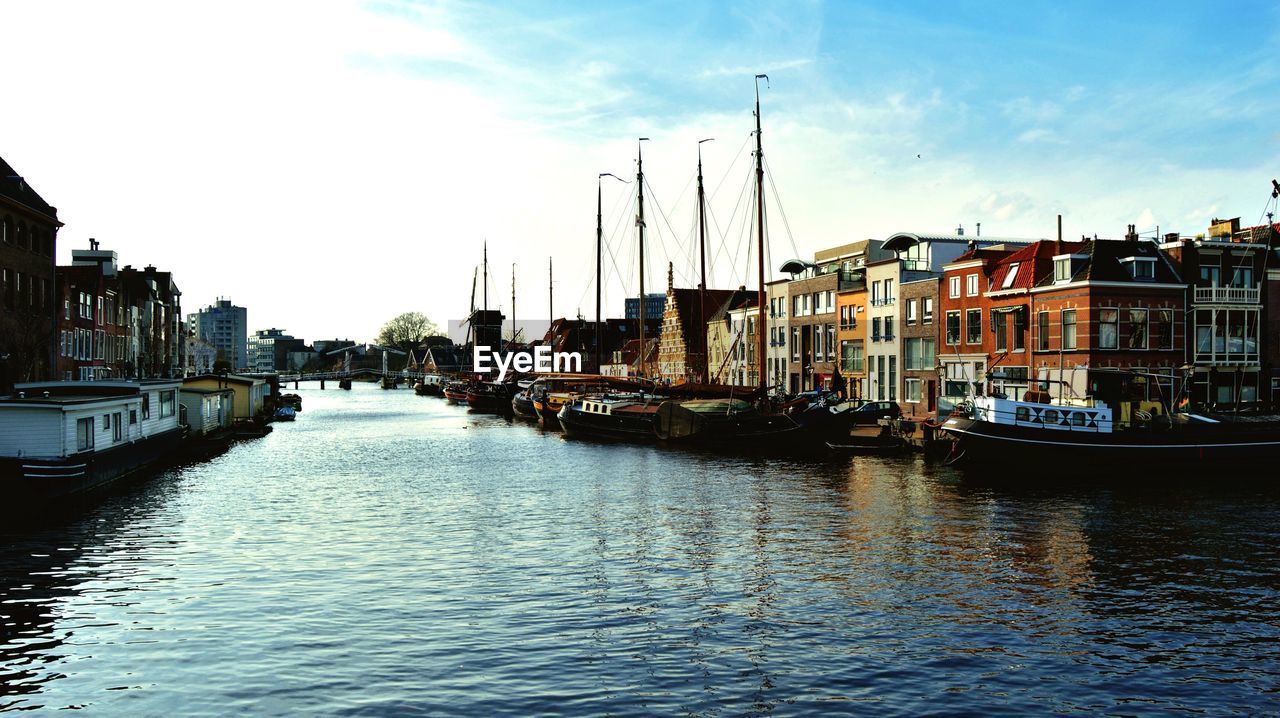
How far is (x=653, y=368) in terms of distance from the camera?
15000 cm

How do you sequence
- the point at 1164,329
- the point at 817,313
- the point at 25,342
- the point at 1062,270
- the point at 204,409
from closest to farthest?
→ 1. the point at 1164,329
2. the point at 1062,270
3. the point at 25,342
4. the point at 204,409
5. the point at 817,313

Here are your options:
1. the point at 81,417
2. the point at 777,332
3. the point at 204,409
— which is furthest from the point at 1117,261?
the point at 204,409

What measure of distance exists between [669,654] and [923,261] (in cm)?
7217

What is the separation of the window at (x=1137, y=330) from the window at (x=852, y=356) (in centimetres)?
2850

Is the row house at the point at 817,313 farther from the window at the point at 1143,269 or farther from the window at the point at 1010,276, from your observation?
the window at the point at 1143,269

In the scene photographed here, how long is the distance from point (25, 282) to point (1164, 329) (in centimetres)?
7783

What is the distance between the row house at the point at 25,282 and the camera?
2746 inches

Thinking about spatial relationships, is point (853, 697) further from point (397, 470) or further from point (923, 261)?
point (923, 261)

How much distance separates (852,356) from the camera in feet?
307

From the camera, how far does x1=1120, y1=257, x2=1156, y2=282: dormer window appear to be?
6581cm

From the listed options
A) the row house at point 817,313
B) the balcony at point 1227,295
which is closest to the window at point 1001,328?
the balcony at point 1227,295

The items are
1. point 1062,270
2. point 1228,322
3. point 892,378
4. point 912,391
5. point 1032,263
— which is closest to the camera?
point 1228,322

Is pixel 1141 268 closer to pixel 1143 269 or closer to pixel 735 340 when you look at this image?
pixel 1143 269

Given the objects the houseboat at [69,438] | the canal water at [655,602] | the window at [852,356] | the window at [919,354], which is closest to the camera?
the canal water at [655,602]
